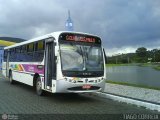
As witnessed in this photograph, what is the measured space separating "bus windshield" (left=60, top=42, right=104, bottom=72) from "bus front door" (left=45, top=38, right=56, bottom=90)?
67 centimetres

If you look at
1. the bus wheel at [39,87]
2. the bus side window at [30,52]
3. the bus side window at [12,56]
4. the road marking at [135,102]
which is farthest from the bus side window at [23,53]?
the road marking at [135,102]

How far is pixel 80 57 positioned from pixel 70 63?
1.86ft

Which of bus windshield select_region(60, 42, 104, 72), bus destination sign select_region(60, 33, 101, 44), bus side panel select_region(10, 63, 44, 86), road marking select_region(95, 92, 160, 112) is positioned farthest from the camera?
bus side panel select_region(10, 63, 44, 86)

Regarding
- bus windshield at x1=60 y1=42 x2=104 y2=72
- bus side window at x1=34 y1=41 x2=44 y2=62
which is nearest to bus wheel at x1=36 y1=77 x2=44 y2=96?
bus side window at x1=34 y1=41 x2=44 y2=62

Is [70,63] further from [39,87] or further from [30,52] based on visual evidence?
[30,52]

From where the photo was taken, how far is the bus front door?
13312 mm

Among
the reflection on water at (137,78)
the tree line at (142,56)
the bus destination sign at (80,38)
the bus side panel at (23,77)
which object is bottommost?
the reflection on water at (137,78)

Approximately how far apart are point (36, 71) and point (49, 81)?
2.26 m

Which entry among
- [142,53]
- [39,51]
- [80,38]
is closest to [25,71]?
[39,51]

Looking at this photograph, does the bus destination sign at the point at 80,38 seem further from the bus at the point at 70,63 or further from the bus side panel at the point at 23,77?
the bus side panel at the point at 23,77

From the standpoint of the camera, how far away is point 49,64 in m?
13.9

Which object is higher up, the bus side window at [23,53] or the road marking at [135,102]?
the bus side window at [23,53]

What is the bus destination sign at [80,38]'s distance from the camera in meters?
13.3

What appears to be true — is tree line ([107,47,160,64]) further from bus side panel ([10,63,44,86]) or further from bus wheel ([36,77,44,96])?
bus wheel ([36,77,44,96])
